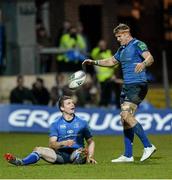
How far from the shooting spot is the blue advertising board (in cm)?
2428

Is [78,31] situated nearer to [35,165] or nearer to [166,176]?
[35,165]

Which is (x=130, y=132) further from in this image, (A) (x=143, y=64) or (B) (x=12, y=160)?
(B) (x=12, y=160)

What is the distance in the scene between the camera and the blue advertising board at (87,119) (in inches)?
956

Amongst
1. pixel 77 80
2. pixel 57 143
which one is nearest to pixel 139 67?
pixel 77 80

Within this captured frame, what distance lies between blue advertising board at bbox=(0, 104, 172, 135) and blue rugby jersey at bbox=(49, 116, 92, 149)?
9.37 m

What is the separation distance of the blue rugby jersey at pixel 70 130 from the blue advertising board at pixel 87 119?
937 centimetres

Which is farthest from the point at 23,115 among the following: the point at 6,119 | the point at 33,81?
the point at 33,81

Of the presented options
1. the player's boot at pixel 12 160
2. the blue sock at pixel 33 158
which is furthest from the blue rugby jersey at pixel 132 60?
the player's boot at pixel 12 160

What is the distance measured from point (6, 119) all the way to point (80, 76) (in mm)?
9012

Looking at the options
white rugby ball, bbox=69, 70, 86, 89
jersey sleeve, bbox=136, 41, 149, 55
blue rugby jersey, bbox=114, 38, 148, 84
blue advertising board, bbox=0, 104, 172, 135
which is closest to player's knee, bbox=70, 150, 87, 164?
white rugby ball, bbox=69, 70, 86, 89

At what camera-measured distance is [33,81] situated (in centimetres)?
2762

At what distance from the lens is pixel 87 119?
24.3 metres

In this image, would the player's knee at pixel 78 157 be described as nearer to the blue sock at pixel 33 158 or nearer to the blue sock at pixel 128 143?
the blue sock at pixel 33 158

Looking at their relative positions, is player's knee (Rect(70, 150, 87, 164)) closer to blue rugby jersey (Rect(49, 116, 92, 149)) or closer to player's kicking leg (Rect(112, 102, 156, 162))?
blue rugby jersey (Rect(49, 116, 92, 149))
